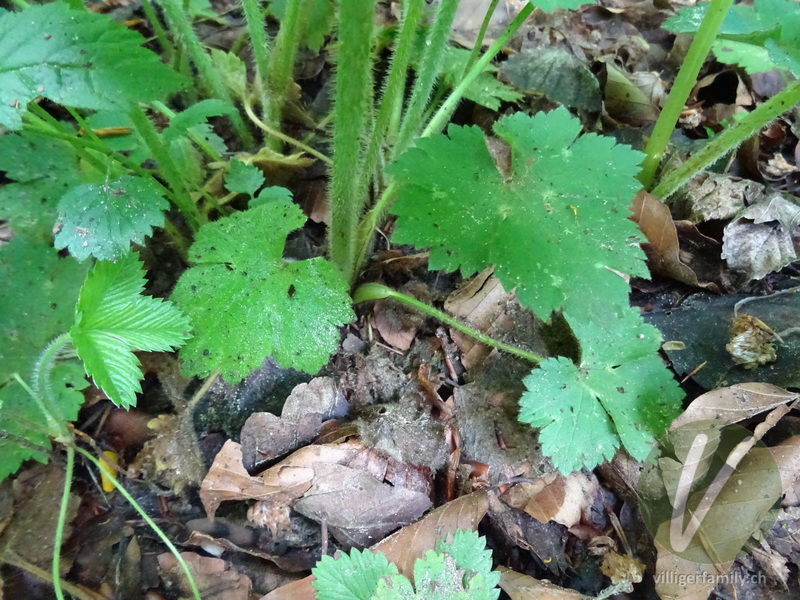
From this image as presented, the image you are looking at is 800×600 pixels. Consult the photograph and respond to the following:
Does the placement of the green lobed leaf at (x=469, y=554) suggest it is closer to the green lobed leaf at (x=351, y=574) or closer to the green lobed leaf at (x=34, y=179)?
the green lobed leaf at (x=351, y=574)

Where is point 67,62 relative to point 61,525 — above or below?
above

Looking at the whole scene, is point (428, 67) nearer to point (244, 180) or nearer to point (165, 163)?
point (244, 180)

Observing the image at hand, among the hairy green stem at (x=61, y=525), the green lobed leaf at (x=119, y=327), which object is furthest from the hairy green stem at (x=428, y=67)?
the hairy green stem at (x=61, y=525)

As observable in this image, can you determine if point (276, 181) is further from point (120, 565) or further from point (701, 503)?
point (701, 503)

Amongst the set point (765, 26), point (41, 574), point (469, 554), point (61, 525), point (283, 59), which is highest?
point (765, 26)

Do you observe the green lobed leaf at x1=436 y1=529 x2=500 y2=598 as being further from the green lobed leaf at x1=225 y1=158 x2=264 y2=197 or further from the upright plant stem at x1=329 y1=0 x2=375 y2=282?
the green lobed leaf at x1=225 y1=158 x2=264 y2=197

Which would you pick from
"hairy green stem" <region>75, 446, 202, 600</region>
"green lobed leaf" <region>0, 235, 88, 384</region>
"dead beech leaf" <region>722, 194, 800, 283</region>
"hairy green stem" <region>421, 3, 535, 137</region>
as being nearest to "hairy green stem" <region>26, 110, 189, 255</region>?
"green lobed leaf" <region>0, 235, 88, 384</region>

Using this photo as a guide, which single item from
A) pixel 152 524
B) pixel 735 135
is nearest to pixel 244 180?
pixel 152 524
